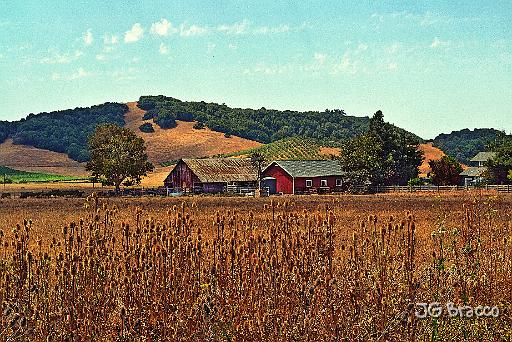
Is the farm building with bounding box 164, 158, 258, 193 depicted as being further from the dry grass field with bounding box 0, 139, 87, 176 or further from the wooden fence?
the dry grass field with bounding box 0, 139, 87, 176

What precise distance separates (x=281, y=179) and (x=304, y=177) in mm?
3250

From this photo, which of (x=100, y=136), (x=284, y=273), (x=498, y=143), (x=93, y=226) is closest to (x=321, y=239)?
(x=284, y=273)

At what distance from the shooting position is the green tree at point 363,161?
72188 mm

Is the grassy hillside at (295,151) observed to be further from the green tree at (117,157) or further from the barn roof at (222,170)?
the green tree at (117,157)

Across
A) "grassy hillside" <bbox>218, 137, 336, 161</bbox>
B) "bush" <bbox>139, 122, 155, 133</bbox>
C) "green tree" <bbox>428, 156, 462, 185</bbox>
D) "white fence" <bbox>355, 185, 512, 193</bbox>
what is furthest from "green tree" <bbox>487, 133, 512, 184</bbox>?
"bush" <bbox>139, 122, 155, 133</bbox>

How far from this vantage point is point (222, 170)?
80.9m

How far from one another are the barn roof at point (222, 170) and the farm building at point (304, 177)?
3.57 meters

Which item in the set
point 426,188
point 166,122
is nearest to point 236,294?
point 426,188

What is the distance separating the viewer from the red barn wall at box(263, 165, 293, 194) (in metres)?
75.6

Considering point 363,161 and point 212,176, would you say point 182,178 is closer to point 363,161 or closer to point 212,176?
point 212,176

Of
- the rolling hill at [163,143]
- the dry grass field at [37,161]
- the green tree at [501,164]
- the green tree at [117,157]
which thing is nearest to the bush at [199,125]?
the rolling hill at [163,143]

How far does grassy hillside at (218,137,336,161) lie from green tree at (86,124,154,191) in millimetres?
50082

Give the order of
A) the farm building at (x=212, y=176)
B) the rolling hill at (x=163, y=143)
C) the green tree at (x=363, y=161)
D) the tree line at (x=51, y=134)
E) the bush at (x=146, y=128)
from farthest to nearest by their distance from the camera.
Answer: the bush at (x=146, y=128)
the tree line at (x=51, y=134)
the rolling hill at (x=163, y=143)
the farm building at (x=212, y=176)
the green tree at (x=363, y=161)

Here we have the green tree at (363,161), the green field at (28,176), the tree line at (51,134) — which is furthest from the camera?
the tree line at (51,134)
